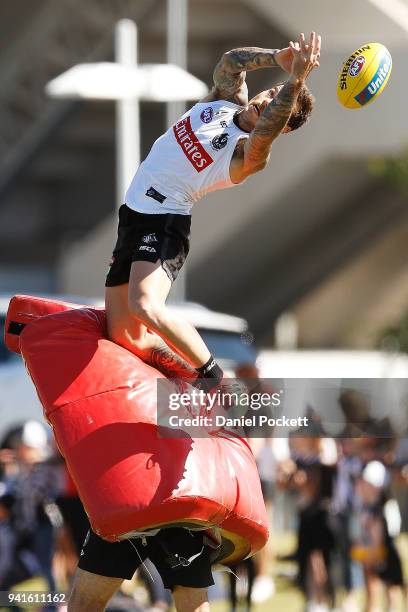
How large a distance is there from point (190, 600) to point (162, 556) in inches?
9.5

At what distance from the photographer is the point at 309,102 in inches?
271

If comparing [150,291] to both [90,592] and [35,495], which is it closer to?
[90,592]

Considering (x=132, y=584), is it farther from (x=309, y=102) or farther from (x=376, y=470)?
(x=309, y=102)

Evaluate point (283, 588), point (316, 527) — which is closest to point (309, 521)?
point (316, 527)

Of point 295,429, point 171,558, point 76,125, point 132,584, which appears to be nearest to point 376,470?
point 132,584

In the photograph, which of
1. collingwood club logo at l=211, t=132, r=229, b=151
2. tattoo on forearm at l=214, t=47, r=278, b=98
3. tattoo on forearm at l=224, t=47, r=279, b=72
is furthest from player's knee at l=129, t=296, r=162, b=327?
tattoo on forearm at l=224, t=47, r=279, b=72

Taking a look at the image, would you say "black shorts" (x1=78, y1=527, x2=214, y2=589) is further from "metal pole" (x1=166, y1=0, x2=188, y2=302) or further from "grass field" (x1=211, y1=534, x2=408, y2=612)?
"metal pole" (x1=166, y1=0, x2=188, y2=302)

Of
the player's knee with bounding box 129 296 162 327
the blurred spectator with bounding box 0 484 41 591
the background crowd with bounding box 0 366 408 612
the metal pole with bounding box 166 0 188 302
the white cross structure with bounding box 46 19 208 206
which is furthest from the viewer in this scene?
the metal pole with bounding box 166 0 188 302

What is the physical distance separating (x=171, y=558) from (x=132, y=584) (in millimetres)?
4724

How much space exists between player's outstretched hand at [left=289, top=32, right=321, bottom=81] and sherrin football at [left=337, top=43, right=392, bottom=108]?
211mm

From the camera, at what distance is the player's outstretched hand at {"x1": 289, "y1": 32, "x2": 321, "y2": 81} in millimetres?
6461

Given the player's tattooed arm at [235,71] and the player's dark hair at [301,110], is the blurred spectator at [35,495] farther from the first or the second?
the player's dark hair at [301,110]

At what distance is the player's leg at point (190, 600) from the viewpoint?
22.2 feet

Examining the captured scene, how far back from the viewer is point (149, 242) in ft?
22.4
